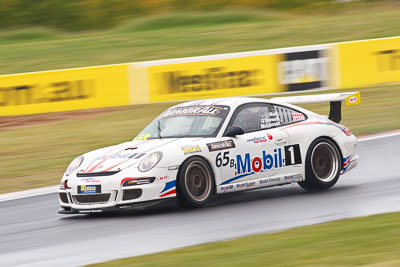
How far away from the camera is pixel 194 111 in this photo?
9.38 m

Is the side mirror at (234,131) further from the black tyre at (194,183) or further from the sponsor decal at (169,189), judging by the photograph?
the sponsor decal at (169,189)

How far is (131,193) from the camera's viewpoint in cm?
824

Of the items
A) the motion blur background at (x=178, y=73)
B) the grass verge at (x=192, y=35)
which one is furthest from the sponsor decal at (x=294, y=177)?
the grass verge at (x=192, y=35)

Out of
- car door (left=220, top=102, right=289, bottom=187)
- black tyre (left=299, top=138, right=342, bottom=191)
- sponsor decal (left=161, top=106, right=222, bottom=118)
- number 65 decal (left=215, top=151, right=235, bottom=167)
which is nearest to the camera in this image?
number 65 decal (left=215, top=151, right=235, bottom=167)

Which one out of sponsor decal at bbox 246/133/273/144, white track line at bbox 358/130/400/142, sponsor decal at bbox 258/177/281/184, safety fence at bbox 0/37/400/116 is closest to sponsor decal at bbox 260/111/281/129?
sponsor decal at bbox 246/133/273/144

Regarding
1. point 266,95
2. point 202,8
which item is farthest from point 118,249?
point 202,8

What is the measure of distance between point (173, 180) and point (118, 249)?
5.55 ft

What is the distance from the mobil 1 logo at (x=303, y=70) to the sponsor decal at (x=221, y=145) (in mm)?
9353

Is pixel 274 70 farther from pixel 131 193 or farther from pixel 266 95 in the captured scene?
pixel 131 193

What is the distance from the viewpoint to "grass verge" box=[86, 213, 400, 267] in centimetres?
566

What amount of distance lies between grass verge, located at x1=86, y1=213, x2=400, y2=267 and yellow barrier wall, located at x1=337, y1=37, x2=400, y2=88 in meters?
11.5

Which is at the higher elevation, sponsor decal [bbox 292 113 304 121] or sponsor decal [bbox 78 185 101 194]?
sponsor decal [bbox 292 113 304 121]

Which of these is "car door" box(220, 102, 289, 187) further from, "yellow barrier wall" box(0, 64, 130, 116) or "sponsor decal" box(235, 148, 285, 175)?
"yellow barrier wall" box(0, 64, 130, 116)

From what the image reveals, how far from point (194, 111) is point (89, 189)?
5.82ft
